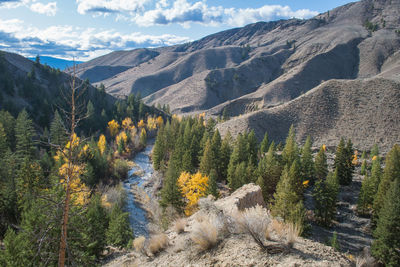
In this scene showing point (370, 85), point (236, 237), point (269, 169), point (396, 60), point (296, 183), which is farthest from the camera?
point (396, 60)

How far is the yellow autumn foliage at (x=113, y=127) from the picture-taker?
90.6 m

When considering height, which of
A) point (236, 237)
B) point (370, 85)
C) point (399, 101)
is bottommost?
point (236, 237)

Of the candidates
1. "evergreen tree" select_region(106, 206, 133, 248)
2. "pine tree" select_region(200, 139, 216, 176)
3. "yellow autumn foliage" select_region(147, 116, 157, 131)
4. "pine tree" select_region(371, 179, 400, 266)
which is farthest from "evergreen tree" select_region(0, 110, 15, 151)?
"pine tree" select_region(371, 179, 400, 266)

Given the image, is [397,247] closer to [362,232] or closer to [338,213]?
[362,232]

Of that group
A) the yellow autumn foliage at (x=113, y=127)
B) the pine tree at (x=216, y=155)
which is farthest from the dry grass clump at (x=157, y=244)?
the yellow autumn foliage at (x=113, y=127)

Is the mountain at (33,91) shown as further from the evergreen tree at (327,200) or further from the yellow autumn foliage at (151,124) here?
the evergreen tree at (327,200)

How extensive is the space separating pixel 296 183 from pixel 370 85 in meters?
80.6

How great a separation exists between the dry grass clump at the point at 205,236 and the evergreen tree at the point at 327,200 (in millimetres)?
29362

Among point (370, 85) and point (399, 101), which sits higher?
point (370, 85)

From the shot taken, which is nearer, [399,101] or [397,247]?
[397,247]

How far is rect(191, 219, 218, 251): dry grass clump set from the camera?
29.8 ft

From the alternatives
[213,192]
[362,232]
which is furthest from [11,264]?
[362,232]

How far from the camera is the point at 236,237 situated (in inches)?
364

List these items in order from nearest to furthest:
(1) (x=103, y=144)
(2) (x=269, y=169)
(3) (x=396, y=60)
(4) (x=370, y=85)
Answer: (2) (x=269, y=169) < (1) (x=103, y=144) < (4) (x=370, y=85) < (3) (x=396, y=60)
